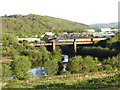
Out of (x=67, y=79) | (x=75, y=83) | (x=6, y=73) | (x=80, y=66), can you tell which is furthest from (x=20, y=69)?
(x=80, y=66)

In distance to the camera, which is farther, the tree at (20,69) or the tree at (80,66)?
the tree at (80,66)

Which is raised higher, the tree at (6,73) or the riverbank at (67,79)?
the tree at (6,73)

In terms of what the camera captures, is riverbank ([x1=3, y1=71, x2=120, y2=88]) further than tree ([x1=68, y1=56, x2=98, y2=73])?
No

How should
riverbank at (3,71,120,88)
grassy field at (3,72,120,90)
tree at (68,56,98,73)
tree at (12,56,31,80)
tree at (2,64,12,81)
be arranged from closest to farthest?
grassy field at (3,72,120,90), riverbank at (3,71,120,88), tree at (2,64,12,81), tree at (12,56,31,80), tree at (68,56,98,73)

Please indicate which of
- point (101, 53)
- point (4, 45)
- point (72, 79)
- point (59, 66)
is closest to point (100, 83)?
point (72, 79)

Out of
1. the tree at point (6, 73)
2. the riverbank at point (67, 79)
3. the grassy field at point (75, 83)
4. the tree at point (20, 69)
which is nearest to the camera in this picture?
the grassy field at point (75, 83)

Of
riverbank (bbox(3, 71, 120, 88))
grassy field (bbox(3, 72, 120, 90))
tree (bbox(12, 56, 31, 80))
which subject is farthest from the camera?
tree (bbox(12, 56, 31, 80))

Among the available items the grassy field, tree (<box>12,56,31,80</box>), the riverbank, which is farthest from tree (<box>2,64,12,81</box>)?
the grassy field

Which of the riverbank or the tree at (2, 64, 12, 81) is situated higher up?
the tree at (2, 64, 12, 81)

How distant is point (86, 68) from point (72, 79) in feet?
11.2

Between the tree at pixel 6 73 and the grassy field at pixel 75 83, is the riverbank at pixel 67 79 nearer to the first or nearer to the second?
the grassy field at pixel 75 83

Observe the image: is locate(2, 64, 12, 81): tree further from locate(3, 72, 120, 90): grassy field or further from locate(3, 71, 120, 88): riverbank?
locate(3, 72, 120, 90): grassy field

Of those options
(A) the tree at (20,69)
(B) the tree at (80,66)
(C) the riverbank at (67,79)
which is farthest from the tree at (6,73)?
(B) the tree at (80,66)

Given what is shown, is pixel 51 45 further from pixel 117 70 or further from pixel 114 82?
pixel 114 82
